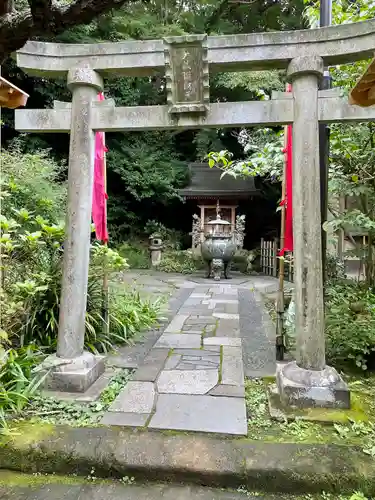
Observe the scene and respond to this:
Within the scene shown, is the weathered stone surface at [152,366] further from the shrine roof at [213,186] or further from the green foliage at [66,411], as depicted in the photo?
the shrine roof at [213,186]

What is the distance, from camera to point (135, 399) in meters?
2.53

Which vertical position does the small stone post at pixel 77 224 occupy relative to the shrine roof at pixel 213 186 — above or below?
Answer: below

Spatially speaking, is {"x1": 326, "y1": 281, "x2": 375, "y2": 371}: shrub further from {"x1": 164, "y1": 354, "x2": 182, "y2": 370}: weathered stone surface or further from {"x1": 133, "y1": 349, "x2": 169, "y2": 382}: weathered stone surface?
{"x1": 133, "y1": 349, "x2": 169, "y2": 382}: weathered stone surface

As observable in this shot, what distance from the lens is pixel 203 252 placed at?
936 centimetres

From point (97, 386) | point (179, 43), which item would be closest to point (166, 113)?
point (179, 43)

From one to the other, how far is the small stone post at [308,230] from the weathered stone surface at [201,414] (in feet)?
1.31

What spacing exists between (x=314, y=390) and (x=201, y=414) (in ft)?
2.59

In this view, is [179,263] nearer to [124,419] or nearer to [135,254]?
[135,254]

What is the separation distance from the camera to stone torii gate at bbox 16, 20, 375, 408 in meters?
2.50

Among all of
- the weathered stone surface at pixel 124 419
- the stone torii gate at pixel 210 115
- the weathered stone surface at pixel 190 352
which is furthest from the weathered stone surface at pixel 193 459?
the weathered stone surface at pixel 190 352

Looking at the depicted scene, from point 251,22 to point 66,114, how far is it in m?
13.0

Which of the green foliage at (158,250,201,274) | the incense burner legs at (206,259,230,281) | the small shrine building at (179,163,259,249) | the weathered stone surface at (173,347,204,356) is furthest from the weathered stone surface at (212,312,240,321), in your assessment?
the small shrine building at (179,163,259,249)

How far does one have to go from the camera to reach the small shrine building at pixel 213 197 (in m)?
11.8

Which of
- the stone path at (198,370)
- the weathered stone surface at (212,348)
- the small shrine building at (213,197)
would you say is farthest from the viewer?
the small shrine building at (213,197)
